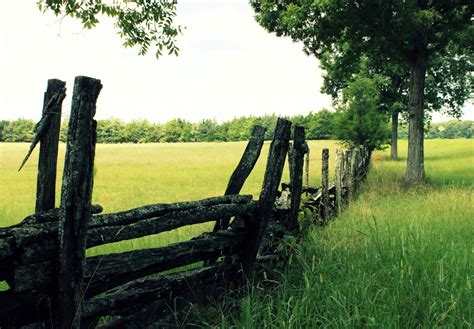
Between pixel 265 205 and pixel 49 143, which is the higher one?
pixel 49 143

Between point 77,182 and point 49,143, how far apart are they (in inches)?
21.1

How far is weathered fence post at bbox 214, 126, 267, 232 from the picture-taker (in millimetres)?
4562

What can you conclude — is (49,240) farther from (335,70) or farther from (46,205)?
(335,70)

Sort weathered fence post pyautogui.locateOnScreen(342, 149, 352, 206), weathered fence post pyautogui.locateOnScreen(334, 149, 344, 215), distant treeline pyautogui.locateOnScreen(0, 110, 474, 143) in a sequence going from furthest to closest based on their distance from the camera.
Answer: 1. distant treeline pyautogui.locateOnScreen(0, 110, 474, 143)
2. weathered fence post pyautogui.locateOnScreen(342, 149, 352, 206)
3. weathered fence post pyautogui.locateOnScreen(334, 149, 344, 215)

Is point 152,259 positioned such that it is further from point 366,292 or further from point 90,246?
point 366,292

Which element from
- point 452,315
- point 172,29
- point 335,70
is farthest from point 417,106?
point 452,315

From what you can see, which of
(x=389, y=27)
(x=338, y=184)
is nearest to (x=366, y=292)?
(x=338, y=184)

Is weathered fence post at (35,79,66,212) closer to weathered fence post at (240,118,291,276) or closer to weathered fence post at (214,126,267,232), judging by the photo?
weathered fence post at (240,118,291,276)

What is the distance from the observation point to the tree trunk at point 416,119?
15795mm

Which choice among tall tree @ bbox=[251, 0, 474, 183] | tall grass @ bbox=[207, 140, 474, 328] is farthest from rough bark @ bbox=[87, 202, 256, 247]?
tall tree @ bbox=[251, 0, 474, 183]

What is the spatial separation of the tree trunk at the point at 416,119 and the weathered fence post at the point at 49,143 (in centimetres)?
1457

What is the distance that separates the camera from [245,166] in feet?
15.1

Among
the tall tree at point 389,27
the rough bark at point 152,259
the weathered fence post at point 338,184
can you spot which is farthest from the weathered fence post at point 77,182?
the tall tree at point 389,27

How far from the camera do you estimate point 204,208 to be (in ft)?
12.0
